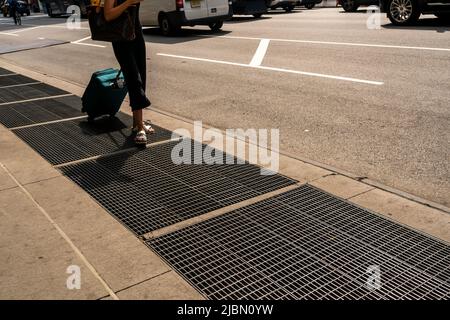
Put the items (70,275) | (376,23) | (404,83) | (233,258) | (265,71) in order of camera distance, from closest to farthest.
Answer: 1. (70,275)
2. (233,258)
3. (404,83)
4. (265,71)
5. (376,23)

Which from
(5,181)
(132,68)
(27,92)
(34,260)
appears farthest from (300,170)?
(27,92)

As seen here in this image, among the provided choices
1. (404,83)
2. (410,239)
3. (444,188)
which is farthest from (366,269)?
(404,83)

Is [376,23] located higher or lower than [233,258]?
higher

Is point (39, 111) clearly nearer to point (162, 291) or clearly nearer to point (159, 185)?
point (159, 185)

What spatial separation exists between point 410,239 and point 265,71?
6.13m

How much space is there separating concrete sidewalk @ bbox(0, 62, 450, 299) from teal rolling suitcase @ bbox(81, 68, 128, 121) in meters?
1.41

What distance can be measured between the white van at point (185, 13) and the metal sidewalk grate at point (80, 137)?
9.44 metres

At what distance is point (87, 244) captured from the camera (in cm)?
312

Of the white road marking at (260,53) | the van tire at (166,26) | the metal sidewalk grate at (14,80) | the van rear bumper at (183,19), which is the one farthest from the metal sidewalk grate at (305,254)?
the van tire at (166,26)

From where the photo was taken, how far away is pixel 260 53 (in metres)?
10.8

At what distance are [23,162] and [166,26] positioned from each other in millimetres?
11859

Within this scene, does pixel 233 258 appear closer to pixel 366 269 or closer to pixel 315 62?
pixel 366 269

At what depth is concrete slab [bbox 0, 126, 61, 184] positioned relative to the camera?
14.2ft

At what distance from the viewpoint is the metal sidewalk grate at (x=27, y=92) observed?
7836 mm
